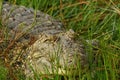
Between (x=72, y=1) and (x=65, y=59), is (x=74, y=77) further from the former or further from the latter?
(x=72, y=1)

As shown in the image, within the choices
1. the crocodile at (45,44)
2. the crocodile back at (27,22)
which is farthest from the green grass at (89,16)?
the crocodile at (45,44)

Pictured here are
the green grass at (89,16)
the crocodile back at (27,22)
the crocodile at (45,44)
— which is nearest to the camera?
the crocodile at (45,44)

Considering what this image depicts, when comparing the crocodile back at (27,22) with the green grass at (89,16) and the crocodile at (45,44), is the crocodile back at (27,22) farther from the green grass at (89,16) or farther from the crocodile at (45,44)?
the green grass at (89,16)

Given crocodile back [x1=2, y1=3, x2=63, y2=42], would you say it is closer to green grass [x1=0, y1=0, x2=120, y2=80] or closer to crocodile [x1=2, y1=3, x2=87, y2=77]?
crocodile [x1=2, y1=3, x2=87, y2=77]

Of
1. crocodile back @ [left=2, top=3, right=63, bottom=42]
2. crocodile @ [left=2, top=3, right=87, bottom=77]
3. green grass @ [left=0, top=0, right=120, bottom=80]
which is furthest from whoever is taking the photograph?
green grass @ [left=0, top=0, right=120, bottom=80]

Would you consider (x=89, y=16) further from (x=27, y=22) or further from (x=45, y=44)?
(x=45, y=44)

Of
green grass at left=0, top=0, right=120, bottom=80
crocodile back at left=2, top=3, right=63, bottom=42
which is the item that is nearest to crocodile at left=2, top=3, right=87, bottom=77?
crocodile back at left=2, top=3, right=63, bottom=42

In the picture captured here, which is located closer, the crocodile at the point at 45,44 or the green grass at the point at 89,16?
the crocodile at the point at 45,44

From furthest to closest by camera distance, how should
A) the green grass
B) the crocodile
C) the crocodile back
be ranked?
the green grass < the crocodile back < the crocodile
